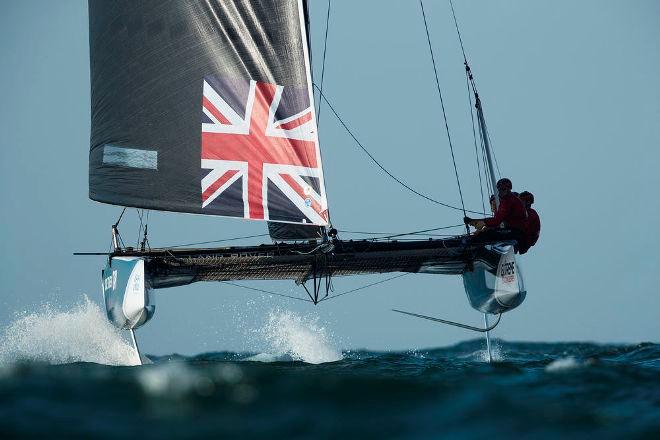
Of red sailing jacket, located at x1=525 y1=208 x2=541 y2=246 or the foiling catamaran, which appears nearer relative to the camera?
the foiling catamaran

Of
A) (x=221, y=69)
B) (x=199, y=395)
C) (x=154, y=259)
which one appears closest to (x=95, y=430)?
(x=199, y=395)

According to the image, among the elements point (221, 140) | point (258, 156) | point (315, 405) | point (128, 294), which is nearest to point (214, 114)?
point (221, 140)

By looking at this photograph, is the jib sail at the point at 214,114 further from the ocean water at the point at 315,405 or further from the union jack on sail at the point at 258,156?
the ocean water at the point at 315,405

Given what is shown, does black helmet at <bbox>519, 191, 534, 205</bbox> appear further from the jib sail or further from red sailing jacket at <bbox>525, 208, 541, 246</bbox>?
the jib sail

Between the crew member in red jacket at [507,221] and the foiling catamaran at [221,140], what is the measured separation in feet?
0.49

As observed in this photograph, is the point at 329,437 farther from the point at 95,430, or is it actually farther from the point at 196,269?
the point at 196,269

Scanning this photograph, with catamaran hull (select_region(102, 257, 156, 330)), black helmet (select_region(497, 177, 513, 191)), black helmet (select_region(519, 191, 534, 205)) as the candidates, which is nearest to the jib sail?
catamaran hull (select_region(102, 257, 156, 330))

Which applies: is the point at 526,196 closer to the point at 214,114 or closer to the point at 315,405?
the point at 214,114

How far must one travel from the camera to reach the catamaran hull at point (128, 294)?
8984 millimetres

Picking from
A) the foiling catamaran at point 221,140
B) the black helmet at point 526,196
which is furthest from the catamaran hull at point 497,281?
the black helmet at point 526,196

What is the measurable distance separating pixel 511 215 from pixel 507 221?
0.09 m

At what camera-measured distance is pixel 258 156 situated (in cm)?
959

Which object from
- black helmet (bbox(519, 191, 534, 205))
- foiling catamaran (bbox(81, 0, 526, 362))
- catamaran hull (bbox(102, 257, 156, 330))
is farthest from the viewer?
black helmet (bbox(519, 191, 534, 205))

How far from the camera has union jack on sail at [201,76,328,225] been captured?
9.54 metres
